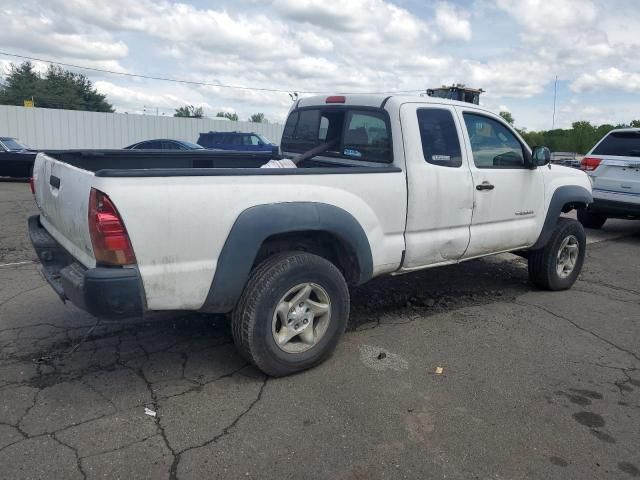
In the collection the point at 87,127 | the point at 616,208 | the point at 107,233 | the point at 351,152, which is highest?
the point at 87,127

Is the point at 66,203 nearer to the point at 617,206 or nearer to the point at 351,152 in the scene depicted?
the point at 351,152

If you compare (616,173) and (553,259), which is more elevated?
(616,173)

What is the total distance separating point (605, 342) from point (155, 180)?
12.6 feet

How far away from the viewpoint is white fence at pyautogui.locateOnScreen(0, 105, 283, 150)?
25.6 meters

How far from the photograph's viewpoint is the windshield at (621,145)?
8953mm

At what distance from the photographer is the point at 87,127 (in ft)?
90.1

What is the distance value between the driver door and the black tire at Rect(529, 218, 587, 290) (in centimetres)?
36

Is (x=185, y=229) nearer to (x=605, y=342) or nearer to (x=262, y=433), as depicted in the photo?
(x=262, y=433)

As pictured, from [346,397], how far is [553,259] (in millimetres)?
3282

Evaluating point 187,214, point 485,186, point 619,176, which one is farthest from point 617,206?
point 187,214

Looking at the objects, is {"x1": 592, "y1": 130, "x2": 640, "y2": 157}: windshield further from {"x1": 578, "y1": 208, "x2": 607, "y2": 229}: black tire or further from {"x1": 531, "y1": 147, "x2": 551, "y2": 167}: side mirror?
{"x1": 531, "y1": 147, "x2": 551, "y2": 167}: side mirror

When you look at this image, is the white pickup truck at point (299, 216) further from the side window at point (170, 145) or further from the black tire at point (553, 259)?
the side window at point (170, 145)

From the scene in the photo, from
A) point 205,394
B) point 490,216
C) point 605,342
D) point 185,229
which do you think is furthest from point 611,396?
point 185,229

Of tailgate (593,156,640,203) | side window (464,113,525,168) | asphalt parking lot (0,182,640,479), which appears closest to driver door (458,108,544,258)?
side window (464,113,525,168)
